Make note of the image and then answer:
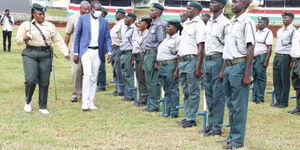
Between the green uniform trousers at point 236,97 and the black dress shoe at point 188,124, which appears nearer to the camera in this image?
the green uniform trousers at point 236,97

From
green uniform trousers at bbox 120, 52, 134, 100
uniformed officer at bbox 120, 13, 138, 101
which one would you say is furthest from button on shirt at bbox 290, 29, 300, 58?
green uniform trousers at bbox 120, 52, 134, 100

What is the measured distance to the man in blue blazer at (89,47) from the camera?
31.2 ft

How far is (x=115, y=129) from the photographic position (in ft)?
26.0

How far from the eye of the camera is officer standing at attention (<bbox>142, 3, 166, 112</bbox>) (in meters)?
9.26

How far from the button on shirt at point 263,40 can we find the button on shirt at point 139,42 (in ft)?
8.14

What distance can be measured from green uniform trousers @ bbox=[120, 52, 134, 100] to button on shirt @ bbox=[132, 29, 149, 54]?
52 cm

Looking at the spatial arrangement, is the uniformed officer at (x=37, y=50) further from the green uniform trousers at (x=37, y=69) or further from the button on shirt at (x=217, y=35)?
the button on shirt at (x=217, y=35)

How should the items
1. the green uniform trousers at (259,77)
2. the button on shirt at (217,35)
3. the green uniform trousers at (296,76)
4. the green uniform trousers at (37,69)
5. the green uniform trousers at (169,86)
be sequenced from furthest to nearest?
the green uniform trousers at (259,77)
the green uniform trousers at (296,76)
the green uniform trousers at (37,69)
the green uniform trousers at (169,86)
the button on shirt at (217,35)

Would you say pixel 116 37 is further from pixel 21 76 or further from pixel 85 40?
pixel 21 76

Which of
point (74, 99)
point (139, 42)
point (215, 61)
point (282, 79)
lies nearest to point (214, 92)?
point (215, 61)

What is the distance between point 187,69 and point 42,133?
7.93ft

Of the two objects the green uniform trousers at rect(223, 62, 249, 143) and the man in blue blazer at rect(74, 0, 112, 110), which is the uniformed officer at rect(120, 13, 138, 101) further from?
the green uniform trousers at rect(223, 62, 249, 143)

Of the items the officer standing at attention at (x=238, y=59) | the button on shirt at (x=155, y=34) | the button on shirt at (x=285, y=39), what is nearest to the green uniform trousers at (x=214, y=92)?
the officer standing at attention at (x=238, y=59)

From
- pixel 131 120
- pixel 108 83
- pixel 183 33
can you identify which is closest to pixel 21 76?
pixel 108 83
